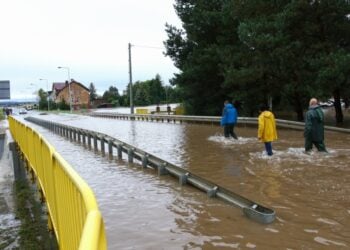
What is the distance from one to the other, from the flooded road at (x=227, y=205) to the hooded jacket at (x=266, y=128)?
0.57m

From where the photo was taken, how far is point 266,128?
1370 centimetres

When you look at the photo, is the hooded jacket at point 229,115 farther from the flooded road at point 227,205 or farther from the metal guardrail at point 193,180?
the metal guardrail at point 193,180

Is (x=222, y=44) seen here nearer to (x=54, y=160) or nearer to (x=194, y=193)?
(x=194, y=193)

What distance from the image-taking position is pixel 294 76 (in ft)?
90.8

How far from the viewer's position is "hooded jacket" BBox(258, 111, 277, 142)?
13641 millimetres

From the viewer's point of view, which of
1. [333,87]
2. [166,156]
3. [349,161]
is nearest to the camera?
[349,161]

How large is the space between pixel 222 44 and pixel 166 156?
24.0m

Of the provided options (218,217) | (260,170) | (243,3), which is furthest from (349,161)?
(243,3)

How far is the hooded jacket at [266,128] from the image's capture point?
13.6 m

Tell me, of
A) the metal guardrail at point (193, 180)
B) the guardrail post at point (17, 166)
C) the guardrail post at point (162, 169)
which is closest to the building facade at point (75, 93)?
the metal guardrail at point (193, 180)

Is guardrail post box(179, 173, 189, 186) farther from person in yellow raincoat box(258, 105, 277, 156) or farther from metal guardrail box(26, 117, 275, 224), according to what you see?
person in yellow raincoat box(258, 105, 277, 156)

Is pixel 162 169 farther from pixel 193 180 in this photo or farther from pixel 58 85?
pixel 58 85

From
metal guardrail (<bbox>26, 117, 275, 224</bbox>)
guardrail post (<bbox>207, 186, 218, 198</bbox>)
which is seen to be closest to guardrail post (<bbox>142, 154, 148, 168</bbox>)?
metal guardrail (<bbox>26, 117, 275, 224</bbox>)

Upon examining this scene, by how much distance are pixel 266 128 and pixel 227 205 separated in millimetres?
5938
